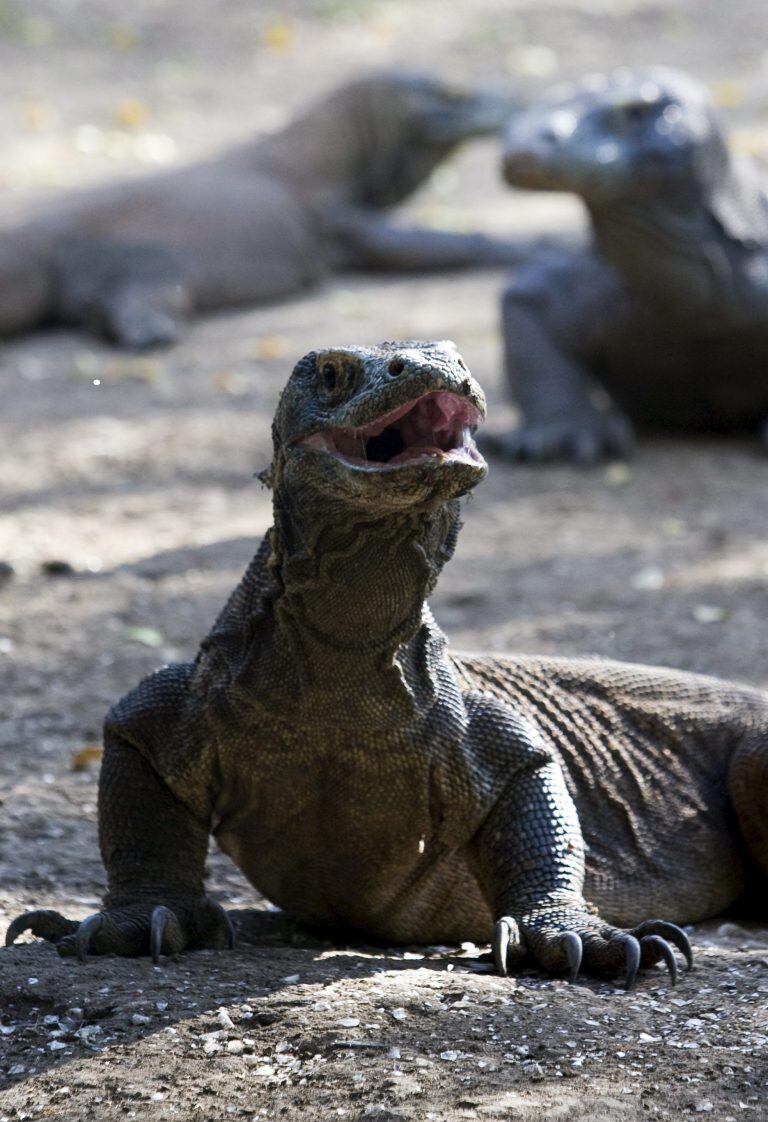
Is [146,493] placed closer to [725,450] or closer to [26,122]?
[725,450]

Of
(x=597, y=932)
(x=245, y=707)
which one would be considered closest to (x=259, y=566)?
(x=245, y=707)

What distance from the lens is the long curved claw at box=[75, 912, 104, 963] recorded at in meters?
3.49

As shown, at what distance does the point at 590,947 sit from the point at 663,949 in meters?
0.14

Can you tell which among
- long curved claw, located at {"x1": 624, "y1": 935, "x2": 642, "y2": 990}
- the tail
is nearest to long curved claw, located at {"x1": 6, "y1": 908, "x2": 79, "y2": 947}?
long curved claw, located at {"x1": 624, "y1": 935, "x2": 642, "y2": 990}

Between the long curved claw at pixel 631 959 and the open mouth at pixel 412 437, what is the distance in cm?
98

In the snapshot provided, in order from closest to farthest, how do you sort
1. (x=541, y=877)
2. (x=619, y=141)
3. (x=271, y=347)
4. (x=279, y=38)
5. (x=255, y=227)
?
1. (x=541, y=877)
2. (x=619, y=141)
3. (x=271, y=347)
4. (x=255, y=227)
5. (x=279, y=38)

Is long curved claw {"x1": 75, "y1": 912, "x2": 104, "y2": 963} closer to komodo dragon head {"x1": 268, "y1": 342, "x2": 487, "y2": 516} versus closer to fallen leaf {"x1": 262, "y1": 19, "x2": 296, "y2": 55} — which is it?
komodo dragon head {"x1": 268, "y1": 342, "x2": 487, "y2": 516}

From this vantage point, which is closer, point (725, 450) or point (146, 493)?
point (146, 493)

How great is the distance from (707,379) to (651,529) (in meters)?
1.62

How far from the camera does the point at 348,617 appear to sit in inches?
138

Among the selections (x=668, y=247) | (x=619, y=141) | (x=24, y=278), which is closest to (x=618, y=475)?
(x=668, y=247)

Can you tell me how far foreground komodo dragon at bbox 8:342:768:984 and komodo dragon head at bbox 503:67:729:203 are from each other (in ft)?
13.9

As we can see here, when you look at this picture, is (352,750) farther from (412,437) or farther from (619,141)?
(619,141)

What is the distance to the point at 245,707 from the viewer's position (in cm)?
363
